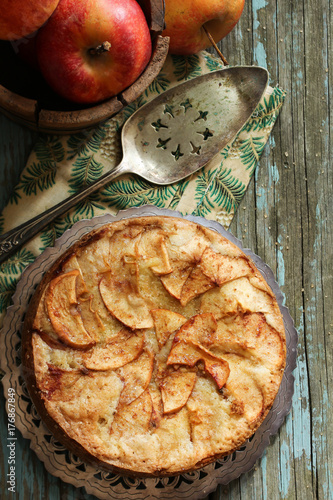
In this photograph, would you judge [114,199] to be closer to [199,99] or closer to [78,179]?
[78,179]

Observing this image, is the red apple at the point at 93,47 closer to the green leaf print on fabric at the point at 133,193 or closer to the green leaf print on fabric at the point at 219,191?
the green leaf print on fabric at the point at 133,193

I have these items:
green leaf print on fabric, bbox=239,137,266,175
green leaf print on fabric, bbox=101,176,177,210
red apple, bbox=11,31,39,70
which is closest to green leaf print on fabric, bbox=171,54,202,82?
green leaf print on fabric, bbox=239,137,266,175

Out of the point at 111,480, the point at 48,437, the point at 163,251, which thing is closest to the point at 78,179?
the point at 163,251

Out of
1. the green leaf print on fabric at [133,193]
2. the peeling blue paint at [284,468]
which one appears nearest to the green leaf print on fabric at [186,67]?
the green leaf print on fabric at [133,193]

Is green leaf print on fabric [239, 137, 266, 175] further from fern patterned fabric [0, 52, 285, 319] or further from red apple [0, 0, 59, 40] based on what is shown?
red apple [0, 0, 59, 40]

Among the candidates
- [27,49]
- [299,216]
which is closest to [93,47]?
[27,49]

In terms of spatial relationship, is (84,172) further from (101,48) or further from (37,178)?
(101,48)
